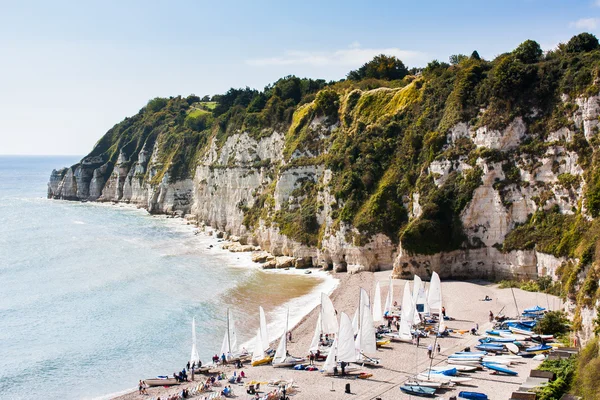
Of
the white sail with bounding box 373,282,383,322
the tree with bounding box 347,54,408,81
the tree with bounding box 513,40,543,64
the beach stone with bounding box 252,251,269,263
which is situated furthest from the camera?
the tree with bounding box 347,54,408,81

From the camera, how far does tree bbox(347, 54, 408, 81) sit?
269ft

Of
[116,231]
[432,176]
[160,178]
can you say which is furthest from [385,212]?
[160,178]

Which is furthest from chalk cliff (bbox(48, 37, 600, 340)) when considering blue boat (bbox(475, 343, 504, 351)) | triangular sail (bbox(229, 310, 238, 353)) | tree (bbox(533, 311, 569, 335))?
triangular sail (bbox(229, 310, 238, 353))

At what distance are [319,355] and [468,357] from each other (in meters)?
9.05

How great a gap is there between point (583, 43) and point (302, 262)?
35.1 meters

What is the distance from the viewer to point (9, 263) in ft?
210

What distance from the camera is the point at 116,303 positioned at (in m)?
48.8

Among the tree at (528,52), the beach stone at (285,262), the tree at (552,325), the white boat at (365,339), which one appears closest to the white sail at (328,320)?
the white boat at (365,339)

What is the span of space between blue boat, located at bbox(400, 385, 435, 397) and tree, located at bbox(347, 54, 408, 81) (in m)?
60.0

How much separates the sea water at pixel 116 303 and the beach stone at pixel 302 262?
112 inches

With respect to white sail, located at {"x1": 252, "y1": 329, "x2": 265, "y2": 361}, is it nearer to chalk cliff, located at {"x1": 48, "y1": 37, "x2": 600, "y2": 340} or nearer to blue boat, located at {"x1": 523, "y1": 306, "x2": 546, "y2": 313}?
blue boat, located at {"x1": 523, "y1": 306, "x2": 546, "y2": 313}

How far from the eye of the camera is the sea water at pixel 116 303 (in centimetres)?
3506

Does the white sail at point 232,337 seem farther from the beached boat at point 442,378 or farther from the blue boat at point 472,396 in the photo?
the blue boat at point 472,396

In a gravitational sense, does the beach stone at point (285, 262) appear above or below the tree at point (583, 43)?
below
